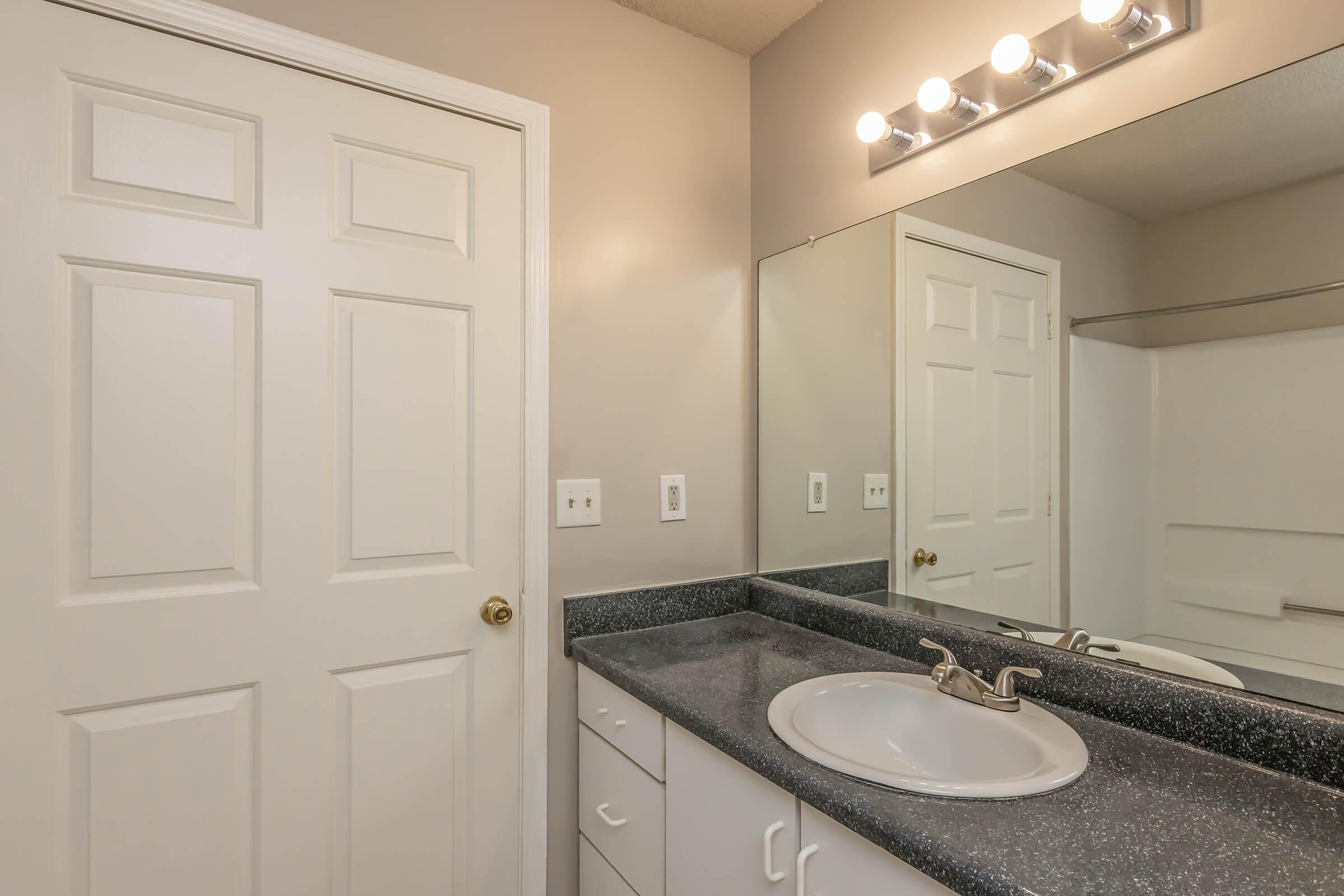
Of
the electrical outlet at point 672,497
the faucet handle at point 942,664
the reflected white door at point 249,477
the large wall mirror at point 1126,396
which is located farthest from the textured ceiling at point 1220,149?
the reflected white door at point 249,477

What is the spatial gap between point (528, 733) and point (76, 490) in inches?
37.1

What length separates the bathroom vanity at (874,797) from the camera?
27.9 inches

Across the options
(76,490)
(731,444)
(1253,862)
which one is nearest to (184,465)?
(76,490)

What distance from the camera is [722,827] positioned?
3.50ft

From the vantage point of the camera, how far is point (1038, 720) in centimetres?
102

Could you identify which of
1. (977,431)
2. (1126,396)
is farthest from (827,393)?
(1126,396)

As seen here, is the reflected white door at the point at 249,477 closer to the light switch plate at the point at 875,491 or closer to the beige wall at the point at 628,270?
the beige wall at the point at 628,270

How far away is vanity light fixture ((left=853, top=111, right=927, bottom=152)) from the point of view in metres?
1.43

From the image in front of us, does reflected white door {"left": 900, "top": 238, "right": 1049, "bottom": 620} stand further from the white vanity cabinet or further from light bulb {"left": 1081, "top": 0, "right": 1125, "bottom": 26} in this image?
the white vanity cabinet

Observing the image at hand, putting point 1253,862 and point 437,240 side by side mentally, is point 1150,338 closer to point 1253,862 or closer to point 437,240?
point 1253,862

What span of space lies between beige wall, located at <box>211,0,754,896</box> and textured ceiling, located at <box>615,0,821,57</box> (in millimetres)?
33

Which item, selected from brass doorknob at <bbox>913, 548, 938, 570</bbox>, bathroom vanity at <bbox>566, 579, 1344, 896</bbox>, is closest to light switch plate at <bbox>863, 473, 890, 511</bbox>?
brass doorknob at <bbox>913, 548, 938, 570</bbox>

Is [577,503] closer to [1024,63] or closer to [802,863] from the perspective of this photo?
[802,863]

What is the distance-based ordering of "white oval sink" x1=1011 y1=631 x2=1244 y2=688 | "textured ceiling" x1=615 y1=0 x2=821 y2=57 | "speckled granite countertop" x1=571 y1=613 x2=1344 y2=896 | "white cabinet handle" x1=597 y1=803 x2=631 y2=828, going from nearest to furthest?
"speckled granite countertop" x1=571 y1=613 x2=1344 y2=896 → "white oval sink" x1=1011 y1=631 x2=1244 y2=688 → "white cabinet handle" x1=597 y1=803 x2=631 y2=828 → "textured ceiling" x1=615 y1=0 x2=821 y2=57
